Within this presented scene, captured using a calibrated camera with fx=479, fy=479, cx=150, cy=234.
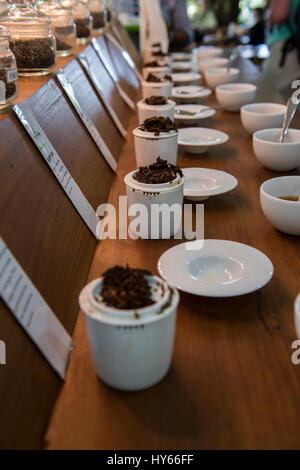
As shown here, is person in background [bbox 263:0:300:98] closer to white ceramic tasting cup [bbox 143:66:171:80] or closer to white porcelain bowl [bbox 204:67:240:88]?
white porcelain bowl [bbox 204:67:240:88]

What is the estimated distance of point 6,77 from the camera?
1.02 meters

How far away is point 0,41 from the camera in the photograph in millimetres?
1031

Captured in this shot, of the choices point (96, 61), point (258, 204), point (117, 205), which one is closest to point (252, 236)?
point (258, 204)

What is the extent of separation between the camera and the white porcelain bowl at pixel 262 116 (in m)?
1.87

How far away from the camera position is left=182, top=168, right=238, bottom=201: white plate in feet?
4.49

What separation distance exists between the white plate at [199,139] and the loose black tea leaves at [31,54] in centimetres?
62

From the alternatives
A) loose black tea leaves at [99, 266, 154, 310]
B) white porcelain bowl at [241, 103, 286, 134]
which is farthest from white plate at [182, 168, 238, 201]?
loose black tea leaves at [99, 266, 154, 310]

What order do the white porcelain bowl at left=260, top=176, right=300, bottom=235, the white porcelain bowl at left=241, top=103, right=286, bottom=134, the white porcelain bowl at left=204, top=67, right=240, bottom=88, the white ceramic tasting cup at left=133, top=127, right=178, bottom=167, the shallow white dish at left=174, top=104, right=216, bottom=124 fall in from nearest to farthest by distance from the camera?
Answer: the white porcelain bowl at left=260, top=176, right=300, bottom=235
the white ceramic tasting cup at left=133, top=127, right=178, bottom=167
the white porcelain bowl at left=241, top=103, right=286, bottom=134
the shallow white dish at left=174, top=104, right=216, bottom=124
the white porcelain bowl at left=204, top=67, right=240, bottom=88

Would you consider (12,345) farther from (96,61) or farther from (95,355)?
(96,61)

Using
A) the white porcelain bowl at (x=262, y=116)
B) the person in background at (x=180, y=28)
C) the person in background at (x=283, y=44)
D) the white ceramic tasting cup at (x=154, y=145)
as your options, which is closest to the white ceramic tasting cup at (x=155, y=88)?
the white porcelain bowl at (x=262, y=116)

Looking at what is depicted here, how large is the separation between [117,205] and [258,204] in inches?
16.2

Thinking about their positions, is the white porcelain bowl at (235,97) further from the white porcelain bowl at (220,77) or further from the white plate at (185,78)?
the white plate at (185,78)

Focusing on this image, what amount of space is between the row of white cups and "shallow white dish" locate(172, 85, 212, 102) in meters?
0.60

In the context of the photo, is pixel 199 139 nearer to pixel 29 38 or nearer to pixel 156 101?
pixel 156 101
